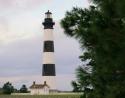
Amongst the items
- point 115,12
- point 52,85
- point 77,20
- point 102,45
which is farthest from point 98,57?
point 52,85

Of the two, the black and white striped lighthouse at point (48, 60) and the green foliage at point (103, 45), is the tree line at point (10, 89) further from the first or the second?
the green foliage at point (103, 45)

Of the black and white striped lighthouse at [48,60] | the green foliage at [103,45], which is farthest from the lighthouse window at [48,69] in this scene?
the green foliage at [103,45]

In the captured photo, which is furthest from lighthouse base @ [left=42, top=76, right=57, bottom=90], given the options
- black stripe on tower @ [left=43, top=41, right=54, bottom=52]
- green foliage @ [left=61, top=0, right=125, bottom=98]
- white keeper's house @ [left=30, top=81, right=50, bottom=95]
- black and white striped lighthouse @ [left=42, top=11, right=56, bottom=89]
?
green foliage @ [left=61, top=0, right=125, bottom=98]

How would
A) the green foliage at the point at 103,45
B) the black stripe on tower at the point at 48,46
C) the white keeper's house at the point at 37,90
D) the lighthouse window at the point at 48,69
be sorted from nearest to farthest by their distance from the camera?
the green foliage at the point at 103,45
the lighthouse window at the point at 48,69
the black stripe on tower at the point at 48,46
the white keeper's house at the point at 37,90

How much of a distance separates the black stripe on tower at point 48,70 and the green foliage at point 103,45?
41.2 meters

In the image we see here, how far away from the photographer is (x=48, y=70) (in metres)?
56.6

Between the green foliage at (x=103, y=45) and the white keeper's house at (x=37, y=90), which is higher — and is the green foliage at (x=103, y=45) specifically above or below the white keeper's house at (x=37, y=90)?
below

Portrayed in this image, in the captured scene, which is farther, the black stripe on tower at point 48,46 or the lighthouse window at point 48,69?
the black stripe on tower at point 48,46

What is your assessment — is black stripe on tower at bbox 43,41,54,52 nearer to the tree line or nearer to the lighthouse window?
the lighthouse window

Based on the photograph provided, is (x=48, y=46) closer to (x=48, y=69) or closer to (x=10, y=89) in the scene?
(x=48, y=69)

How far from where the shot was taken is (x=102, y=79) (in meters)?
13.4

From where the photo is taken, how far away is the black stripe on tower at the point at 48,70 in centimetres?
5616

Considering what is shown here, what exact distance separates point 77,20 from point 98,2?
5.42ft

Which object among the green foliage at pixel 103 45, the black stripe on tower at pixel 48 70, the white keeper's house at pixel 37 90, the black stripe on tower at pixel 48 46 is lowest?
the green foliage at pixel 103 45
